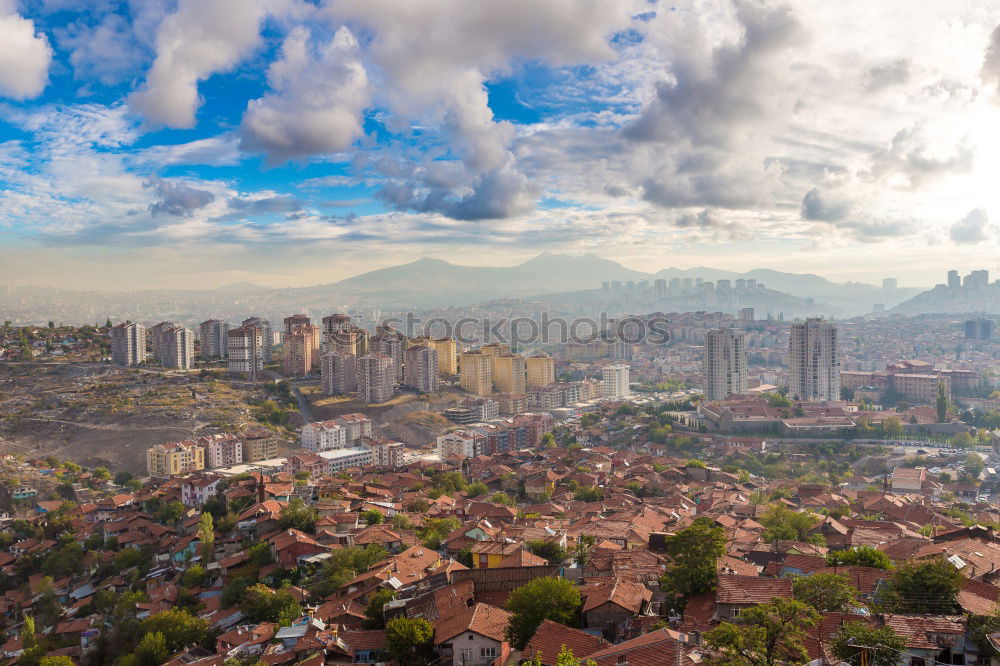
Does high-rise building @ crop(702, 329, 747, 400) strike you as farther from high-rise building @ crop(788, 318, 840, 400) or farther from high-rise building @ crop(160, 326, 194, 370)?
high-rise building @ crop(160, 326, 194, 370)

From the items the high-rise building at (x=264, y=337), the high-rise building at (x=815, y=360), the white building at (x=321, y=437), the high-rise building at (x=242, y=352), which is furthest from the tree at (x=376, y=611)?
the high-rise building at (x=264, y=337)

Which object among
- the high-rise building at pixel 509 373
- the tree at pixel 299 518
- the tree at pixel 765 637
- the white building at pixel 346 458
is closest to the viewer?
the tree at pixel 765 637

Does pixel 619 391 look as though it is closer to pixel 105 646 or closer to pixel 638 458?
pixel 638 458

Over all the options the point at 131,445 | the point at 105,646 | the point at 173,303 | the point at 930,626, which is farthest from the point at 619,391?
the point at 173,303

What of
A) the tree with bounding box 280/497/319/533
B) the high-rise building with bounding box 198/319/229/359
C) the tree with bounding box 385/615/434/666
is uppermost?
the high-rise building with bounding box 198/319/229/359

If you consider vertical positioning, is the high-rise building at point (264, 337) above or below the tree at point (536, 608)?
above

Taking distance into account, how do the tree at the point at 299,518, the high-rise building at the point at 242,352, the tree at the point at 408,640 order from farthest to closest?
1. the high-rise building at the point at 242,352
2. the tree at the point at 299,518
3. the tree at the point at 408,640

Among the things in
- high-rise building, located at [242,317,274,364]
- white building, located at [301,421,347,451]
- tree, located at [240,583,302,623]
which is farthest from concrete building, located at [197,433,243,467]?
tree, located at [240,583,302,623]

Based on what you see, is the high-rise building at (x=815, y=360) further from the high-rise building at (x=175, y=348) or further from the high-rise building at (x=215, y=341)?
the high-rise building at (x=215, y=341)
